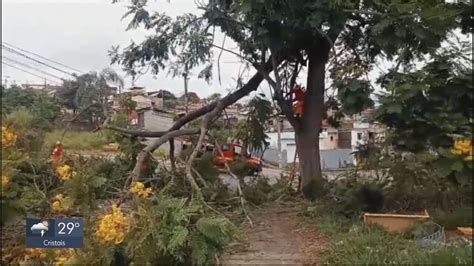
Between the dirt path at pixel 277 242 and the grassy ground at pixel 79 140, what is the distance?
1416 mm

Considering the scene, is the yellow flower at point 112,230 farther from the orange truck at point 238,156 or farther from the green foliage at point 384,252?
the orange truck at point 238,156

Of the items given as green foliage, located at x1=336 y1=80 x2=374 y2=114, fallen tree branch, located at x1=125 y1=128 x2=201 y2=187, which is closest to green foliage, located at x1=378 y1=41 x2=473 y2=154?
green foliage, located at x1=336 y1=80 x2=374 y2=114

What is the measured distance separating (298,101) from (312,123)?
29 centimetres

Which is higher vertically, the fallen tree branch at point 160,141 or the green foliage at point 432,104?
the green foliage at point 432,104

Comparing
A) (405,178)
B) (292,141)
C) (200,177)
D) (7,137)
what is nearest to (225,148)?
(292,141)

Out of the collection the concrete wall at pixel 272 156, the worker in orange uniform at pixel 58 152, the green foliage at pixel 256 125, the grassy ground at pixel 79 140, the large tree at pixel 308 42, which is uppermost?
the large tree at pixel 308 42

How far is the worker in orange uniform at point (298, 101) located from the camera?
16.3ft

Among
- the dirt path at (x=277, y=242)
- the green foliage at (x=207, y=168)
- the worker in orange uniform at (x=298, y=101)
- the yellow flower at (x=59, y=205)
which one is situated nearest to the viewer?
the yellow flower at (x=59, y=205)

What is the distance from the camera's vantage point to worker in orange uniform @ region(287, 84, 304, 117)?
497 cm

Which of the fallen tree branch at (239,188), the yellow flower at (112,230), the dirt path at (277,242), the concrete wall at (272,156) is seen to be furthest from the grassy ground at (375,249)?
the concrete wall at (272,156)

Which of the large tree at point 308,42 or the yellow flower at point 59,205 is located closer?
the yellow flower at point 59,205

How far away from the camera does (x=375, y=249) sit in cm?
268

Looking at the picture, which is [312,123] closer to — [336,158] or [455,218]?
[336,158]
